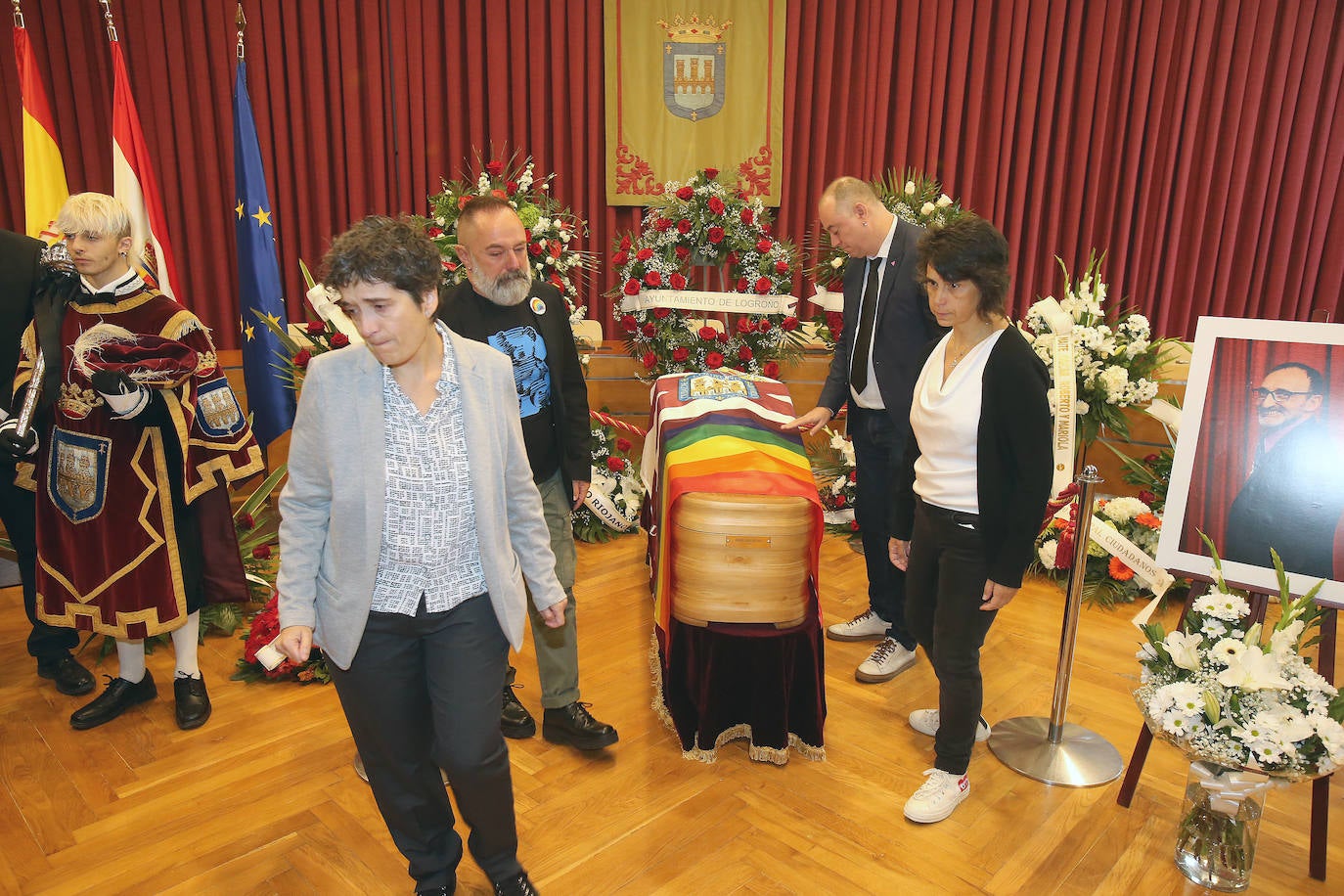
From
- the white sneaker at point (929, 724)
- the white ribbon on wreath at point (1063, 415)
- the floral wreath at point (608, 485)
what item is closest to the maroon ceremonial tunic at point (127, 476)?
the floral wreath at point (608, 485)

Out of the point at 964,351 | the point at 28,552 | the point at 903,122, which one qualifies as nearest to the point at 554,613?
the point at 964,351

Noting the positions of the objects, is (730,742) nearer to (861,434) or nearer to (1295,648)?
(861,434)

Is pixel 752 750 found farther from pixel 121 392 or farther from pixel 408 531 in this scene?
pixel 121 392

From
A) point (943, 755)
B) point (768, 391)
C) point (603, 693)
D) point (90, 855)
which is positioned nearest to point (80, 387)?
point (90, 855)

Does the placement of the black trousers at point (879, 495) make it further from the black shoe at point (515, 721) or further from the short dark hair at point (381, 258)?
the short dark hair at point (381, 258)

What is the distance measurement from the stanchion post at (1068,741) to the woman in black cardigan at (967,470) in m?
0.40

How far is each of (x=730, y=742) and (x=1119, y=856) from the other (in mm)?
1121

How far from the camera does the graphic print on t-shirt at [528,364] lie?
235 centimetres

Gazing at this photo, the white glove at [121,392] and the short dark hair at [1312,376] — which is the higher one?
the short dark hair at [1312,376]

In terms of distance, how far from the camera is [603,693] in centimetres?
300

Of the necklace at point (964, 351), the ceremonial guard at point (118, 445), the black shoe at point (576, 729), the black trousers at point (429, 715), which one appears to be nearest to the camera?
the black trousers at point (429, 715)

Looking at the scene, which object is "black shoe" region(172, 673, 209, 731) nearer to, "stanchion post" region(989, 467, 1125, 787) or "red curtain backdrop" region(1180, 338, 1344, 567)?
"stanchion post" region(989, 467, 1125, 787)

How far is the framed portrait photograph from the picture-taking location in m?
2.00

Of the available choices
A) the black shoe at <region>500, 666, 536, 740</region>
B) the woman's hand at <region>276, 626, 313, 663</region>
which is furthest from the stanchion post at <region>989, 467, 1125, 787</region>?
the woman's hand at <region>276, 626, 313, 663</region>
